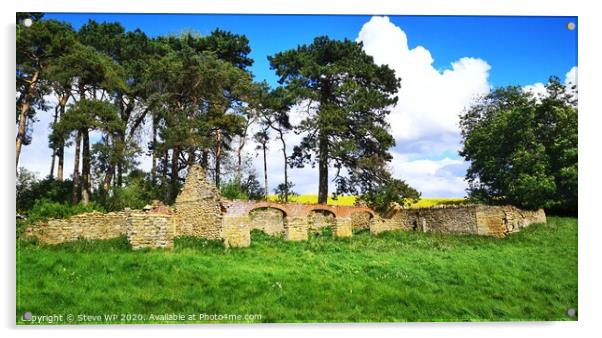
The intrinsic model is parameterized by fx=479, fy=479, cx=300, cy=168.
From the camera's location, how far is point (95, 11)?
28.9 ft

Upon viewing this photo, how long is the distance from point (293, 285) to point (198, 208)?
20.7 ft

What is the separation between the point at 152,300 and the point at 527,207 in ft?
41.6

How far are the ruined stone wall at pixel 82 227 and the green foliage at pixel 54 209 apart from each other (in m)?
0.13

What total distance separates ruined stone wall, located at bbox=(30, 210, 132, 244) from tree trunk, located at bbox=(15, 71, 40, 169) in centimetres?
260

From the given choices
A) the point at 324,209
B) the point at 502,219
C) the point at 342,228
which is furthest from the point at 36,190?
the point at 502,219

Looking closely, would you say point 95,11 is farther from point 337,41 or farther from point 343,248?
point 343,248

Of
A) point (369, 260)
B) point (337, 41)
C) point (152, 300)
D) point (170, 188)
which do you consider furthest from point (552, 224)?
point (170, 188)

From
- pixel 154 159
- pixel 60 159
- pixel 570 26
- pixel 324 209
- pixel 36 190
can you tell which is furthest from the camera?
pixel 324 209

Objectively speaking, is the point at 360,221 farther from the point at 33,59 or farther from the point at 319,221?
the point at 33,59

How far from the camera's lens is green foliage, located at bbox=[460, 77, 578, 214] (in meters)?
11.0

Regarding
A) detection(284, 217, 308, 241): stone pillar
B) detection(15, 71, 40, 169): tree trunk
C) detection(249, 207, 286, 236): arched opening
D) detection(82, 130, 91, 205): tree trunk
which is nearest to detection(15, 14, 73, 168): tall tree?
detection(15, 71, 40, 169): tree trunk

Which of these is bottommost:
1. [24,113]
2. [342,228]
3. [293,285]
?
[293,285]

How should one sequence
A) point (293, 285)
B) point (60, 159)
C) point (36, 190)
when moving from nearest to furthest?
point (293, 285) < point (36, 190) < point (60, 159)

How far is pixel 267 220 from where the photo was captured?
1845 centimetres
